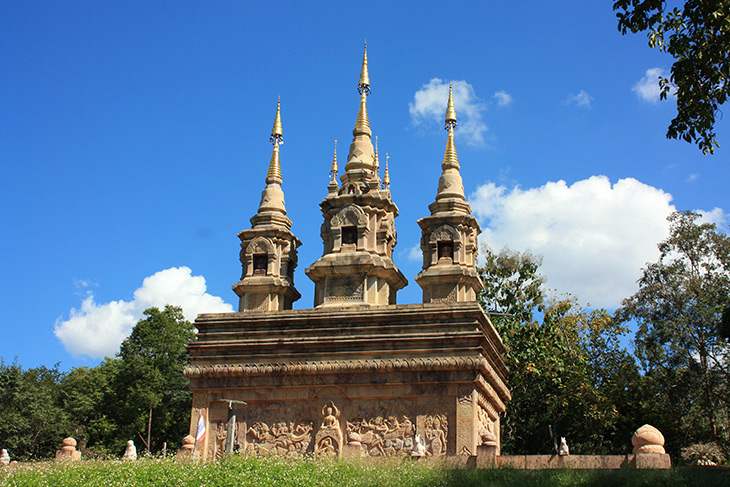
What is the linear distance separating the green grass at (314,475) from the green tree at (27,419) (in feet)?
105

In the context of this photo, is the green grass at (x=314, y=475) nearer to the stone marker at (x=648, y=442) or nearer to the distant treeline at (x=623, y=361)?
the stone marker at (x=648, y=442)

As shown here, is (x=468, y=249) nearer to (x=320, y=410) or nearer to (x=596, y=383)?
(x=320, y=410)

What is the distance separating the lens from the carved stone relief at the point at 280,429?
25203 millimetres

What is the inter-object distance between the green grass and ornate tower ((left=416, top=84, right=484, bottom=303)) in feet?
40.8

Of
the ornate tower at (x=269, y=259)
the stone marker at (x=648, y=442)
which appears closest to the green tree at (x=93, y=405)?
the ornate tower at (x=269, y=259)

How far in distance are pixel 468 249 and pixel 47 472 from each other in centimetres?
1872

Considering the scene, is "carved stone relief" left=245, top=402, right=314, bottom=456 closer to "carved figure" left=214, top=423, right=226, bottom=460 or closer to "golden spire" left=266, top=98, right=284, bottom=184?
"carved figure" left=214, top=423, right=226, bottom=460

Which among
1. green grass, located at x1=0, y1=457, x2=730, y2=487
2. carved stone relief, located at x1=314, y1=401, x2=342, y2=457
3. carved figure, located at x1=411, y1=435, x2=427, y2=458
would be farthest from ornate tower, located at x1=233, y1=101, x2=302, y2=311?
green grass, located at x1=0, y1=457, x2=730, y2=487

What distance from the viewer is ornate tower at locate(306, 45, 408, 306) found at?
96.8ft

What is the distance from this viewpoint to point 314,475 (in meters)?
19.2

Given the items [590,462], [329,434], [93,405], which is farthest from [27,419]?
[590,462]

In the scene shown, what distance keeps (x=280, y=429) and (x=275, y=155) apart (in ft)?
47.9

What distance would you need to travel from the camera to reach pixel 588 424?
41125 mm

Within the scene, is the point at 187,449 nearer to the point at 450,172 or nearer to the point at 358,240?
the point at 358,240
